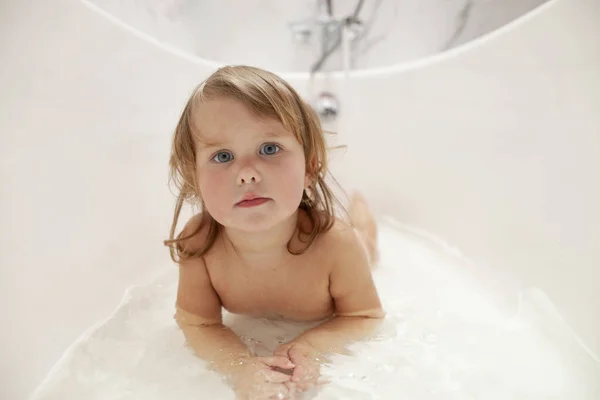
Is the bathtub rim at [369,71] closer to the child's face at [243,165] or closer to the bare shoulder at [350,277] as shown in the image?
the child's face at [243,165]

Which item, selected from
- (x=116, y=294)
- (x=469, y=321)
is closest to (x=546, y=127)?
(x=469, y=321)

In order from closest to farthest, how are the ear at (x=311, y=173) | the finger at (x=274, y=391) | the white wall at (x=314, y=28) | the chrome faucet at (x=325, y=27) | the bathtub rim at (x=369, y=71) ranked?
the finger at (x=274, y=391) → the ear at (x=311, y=173) → the bathtub rim at (x=369, y=71) → the white wall at (x=314, y=28) → the chrome faucet at (x=325, y=27)

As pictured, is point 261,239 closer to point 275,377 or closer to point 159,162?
point 275,377

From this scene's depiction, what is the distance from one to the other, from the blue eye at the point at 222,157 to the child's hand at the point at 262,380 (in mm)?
269

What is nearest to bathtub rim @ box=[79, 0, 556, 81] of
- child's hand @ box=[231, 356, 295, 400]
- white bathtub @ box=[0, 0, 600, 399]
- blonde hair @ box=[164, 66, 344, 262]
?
white bathtub @ box=[0, 0, 600, 399]

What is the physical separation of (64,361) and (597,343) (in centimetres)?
73

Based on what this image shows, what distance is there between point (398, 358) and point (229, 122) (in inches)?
16.1

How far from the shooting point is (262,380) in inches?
25.1

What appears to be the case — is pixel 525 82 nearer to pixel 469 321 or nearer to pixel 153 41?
pixel 469 321

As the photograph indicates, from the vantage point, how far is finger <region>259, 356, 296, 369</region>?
66 centimetres

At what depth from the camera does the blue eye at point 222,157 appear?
65 centimetres

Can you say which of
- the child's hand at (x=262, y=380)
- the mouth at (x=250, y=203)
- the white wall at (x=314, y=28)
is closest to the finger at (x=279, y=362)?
the child's hand at (x=262, y=380)

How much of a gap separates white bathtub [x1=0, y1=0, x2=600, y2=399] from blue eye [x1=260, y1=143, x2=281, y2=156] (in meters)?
0.35

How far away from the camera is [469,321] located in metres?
0.86
